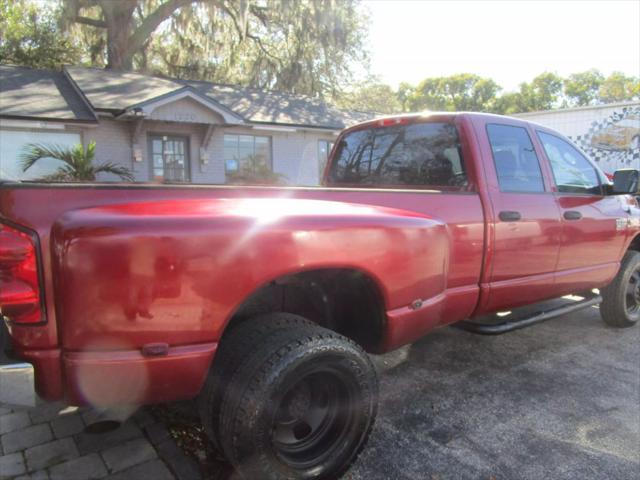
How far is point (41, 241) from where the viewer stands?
1779mm

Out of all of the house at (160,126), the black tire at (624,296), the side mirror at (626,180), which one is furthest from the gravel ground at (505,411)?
the house at (160,126)

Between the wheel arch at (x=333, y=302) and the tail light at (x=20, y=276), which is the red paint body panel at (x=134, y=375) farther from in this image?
the wheel arch at (x=333, y=302)

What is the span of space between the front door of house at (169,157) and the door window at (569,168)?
10.1m

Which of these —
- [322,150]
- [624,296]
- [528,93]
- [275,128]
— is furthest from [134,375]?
[528,93]

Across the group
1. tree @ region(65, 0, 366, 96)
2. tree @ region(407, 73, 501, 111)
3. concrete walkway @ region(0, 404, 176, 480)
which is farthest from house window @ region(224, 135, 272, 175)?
tree @ region(407, 73, 501, 111)

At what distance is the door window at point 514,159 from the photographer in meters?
3.58

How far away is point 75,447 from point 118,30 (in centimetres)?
1945

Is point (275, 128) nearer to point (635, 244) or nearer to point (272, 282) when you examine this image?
point (635, 244)

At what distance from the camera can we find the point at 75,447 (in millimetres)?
2682

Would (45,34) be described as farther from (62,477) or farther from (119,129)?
(62,477)

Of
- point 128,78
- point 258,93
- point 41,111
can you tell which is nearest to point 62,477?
point 41,111

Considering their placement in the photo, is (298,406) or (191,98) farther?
(191,98)

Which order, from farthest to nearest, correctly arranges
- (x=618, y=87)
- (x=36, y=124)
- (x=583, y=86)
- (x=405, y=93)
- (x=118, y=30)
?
(x=405, y=93), (x=583, y=86), (x=618, y=87), (x=118, y=30), (x=36, y=124)

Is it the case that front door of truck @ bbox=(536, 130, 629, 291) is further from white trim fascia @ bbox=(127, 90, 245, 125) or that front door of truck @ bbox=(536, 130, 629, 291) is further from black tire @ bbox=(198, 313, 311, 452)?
white trim fascia @ bbox=(127, 90, 245, 125)
